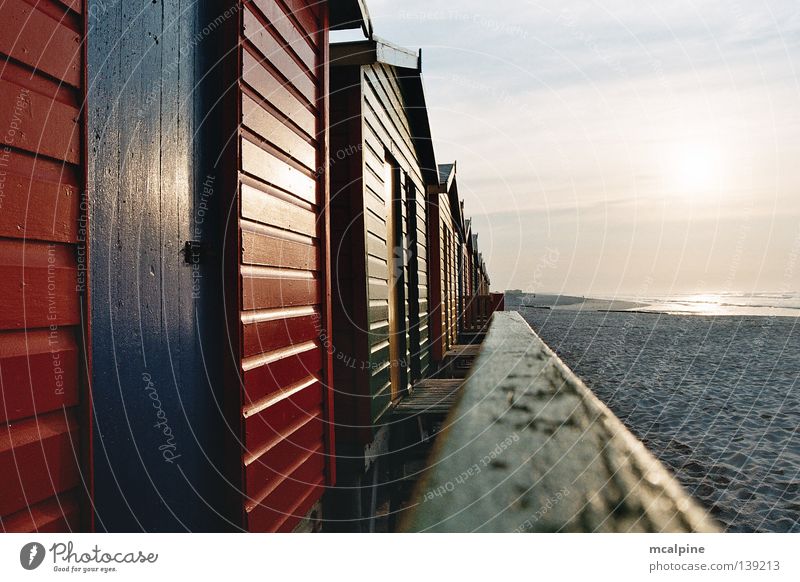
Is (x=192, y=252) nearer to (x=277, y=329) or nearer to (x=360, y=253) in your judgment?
(x=277, y=329)

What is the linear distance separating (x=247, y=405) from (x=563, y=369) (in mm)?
2026

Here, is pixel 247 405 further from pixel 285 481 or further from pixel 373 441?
pixel 373 441

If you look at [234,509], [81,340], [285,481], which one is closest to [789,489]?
[285,481]

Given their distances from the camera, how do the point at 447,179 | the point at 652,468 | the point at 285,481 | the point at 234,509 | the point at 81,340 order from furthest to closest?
the point at 447,179 → the point at 285,481 → the point at 234,509 → the point at 81,340 → the point at 652,468

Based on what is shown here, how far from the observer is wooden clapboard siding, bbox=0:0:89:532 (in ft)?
4.95

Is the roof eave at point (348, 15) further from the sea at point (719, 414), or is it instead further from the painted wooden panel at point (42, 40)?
the sea at point (719, 414)

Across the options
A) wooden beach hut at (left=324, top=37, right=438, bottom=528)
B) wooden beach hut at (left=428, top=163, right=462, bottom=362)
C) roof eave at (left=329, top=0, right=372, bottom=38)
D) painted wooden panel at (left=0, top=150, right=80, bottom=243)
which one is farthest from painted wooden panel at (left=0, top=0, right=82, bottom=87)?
wooden beach hut at (left=428, top=163, right=462, bottom=362)

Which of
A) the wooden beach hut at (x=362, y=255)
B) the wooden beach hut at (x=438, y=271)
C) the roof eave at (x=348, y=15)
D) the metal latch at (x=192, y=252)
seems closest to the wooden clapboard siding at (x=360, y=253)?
the wooden beach hut at (x=362, y=255)

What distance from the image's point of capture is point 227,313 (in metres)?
2.71

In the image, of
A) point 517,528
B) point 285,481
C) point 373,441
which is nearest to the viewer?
point 517,528

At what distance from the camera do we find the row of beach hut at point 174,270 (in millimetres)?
1596

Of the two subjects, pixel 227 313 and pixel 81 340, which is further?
pixel 227 313

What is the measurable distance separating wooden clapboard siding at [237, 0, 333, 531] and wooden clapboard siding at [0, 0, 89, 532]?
101cm

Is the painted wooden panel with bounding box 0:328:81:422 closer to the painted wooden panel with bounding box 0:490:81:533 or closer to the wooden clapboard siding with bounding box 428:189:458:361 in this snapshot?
the painted wooden panel with bounding box 0:490:81:533
